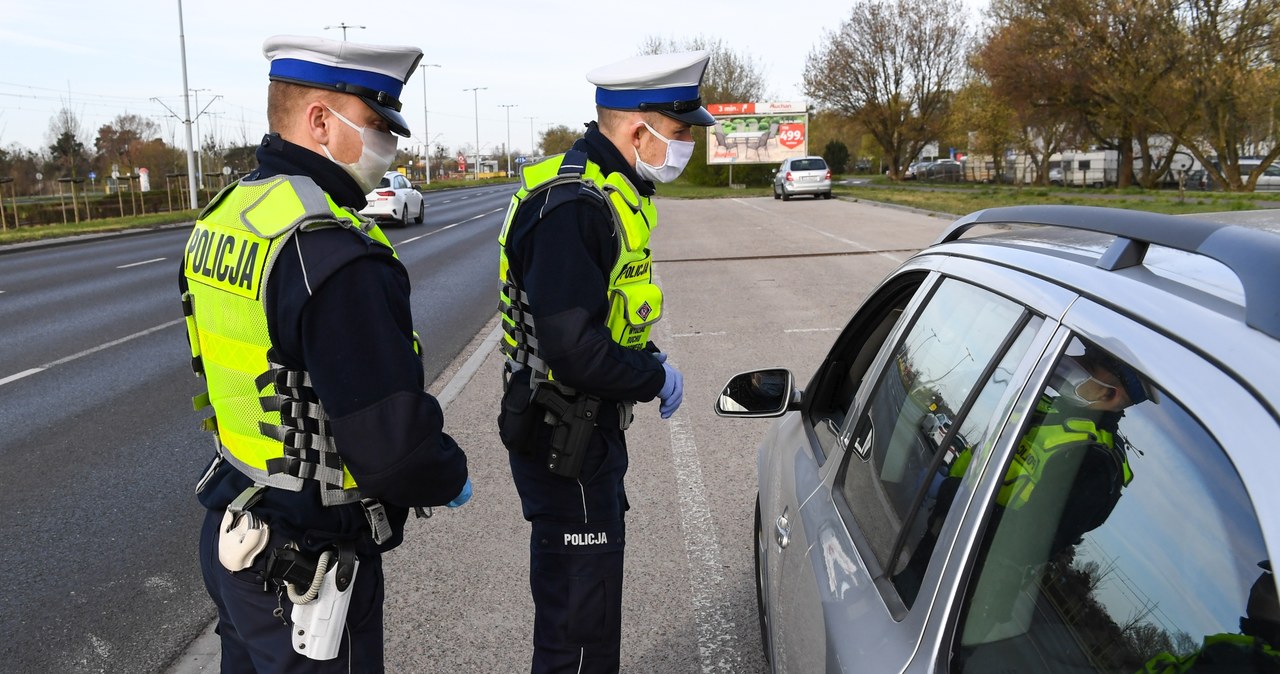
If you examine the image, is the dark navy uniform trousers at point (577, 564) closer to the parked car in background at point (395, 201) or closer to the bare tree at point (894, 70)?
the parked car in background at point (395, 201)

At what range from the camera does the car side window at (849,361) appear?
2.84 meters

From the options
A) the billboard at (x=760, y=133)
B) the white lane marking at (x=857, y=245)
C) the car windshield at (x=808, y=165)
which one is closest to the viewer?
the white lane marking at (x=857, y=245)

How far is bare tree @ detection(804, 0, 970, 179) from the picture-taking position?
54375mm

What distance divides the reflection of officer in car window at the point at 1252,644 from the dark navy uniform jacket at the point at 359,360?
1.37 m

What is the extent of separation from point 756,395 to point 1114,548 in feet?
5.79

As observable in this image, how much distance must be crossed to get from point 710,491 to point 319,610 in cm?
310

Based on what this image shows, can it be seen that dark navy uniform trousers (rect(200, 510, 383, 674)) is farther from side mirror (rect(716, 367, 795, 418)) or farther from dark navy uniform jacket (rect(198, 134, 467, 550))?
side mirror (rect(716, 367, 795, 418))

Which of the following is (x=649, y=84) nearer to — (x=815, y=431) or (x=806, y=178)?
(x=815, y=431)

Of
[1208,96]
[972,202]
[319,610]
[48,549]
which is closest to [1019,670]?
[319,610]

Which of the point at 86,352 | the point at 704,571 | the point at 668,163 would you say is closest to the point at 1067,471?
the point at 668,163

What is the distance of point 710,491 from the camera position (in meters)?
4.97

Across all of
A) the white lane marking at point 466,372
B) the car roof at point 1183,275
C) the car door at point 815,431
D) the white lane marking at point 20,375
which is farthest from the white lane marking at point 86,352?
the car roof at point 1183,275

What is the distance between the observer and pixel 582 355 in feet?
8.08

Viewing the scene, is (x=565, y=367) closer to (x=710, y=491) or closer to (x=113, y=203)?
(x=710, y=491)
